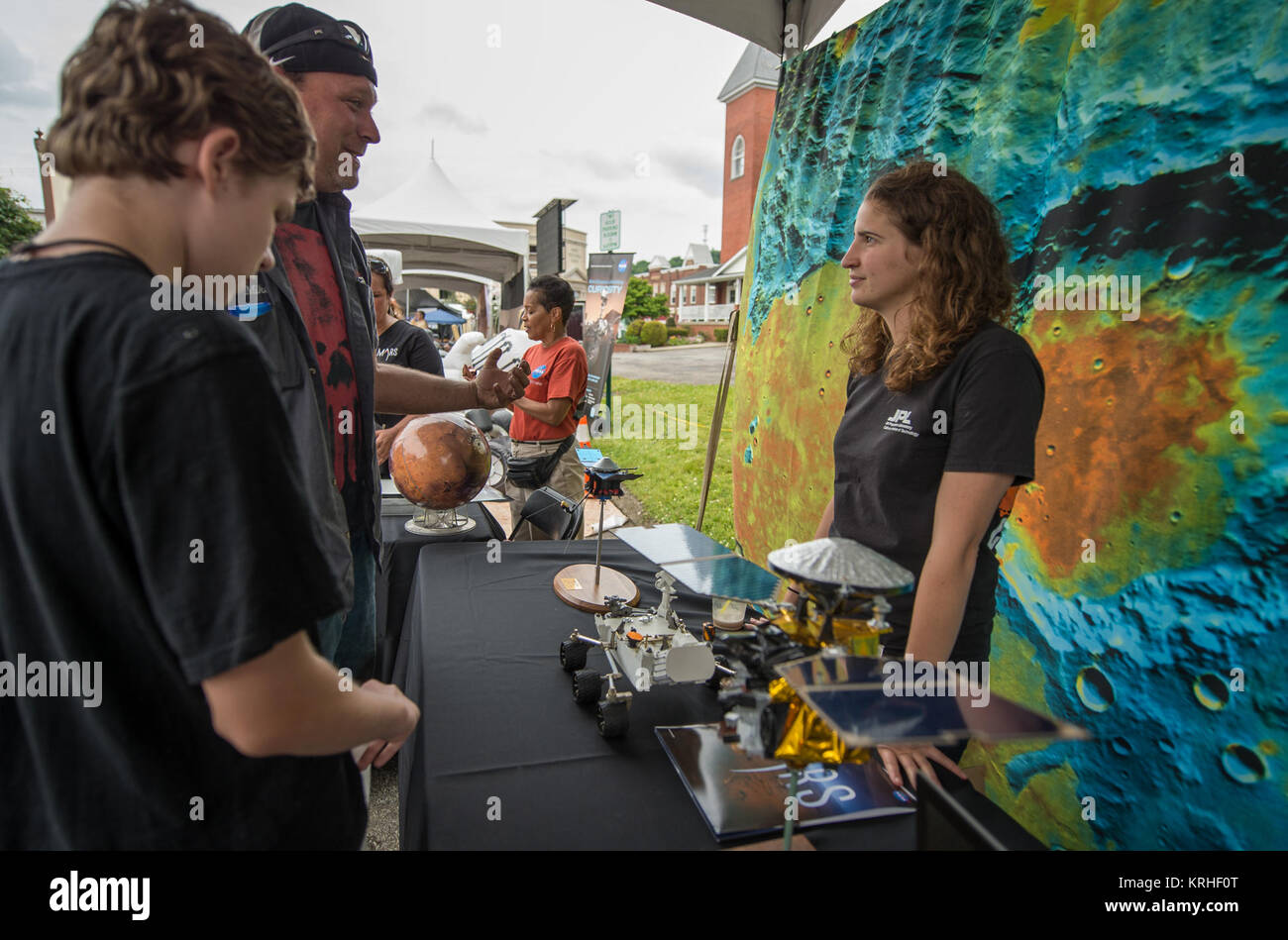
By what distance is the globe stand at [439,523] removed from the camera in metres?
3.09

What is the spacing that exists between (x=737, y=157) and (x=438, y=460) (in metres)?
28.6

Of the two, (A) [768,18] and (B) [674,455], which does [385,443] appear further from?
(B) [674,455]

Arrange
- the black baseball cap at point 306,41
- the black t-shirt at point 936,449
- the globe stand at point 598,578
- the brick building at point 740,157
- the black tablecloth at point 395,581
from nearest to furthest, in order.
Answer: the black t-shirt at point 936,449, the black baseball cap at point 306,41, the globe stand at point 598,578, the black tablecloth at point 395,581, the brick building at point 740,157

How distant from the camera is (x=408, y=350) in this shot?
12.9ft

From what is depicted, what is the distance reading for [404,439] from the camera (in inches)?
110

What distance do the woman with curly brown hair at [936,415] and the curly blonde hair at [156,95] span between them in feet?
4.33

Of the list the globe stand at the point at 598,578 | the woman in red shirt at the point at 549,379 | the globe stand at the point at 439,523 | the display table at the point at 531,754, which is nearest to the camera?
the display table at the point at 531,754

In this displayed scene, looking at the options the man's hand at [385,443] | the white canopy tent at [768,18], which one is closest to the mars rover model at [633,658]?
the man's hand at [385,443]

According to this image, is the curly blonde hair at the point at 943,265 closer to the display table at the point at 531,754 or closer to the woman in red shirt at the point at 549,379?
the display table at the point at 531,754

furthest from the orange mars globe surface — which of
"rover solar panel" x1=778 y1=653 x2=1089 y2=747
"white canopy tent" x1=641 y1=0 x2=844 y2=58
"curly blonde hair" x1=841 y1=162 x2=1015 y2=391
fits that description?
"white canopy tent" x1=641 y1=0 x2=844 y2=58

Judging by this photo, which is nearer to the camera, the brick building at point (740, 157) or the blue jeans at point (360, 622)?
the blue jeans at point (360, 622)

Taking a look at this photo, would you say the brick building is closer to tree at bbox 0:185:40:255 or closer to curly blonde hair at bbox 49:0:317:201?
tree at bbox 0:185:40:255

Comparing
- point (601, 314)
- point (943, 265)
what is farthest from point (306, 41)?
point (601, 314)

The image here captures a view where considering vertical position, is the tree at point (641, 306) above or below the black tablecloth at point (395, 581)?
above
